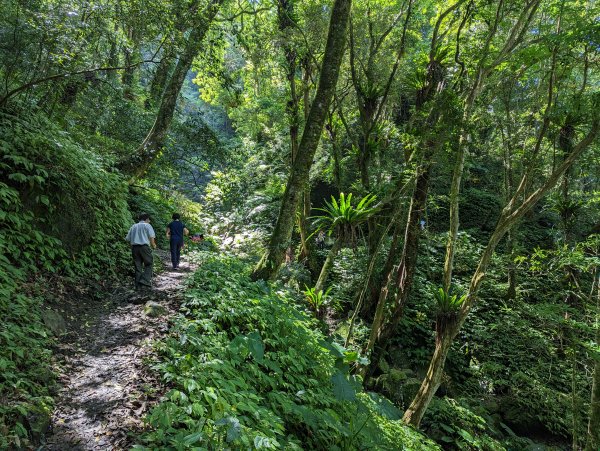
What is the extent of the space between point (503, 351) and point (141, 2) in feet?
40.0

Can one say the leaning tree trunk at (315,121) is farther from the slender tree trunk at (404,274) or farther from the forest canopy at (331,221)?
the slender tree trunk at (404,274)

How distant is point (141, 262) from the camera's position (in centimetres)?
677

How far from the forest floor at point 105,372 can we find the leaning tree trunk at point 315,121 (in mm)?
2062

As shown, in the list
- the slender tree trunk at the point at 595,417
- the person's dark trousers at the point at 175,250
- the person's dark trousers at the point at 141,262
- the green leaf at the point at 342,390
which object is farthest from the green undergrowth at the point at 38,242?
the slender tree trunk at the point at 595,417

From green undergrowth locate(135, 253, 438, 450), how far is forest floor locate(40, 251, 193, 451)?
0.99 ft

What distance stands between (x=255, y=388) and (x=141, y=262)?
4.33 meters

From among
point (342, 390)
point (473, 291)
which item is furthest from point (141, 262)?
point (473, 291)

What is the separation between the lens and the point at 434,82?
8.48m

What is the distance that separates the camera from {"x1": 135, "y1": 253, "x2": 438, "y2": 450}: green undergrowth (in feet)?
8.00

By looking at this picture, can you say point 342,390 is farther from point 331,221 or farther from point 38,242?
point 38,242

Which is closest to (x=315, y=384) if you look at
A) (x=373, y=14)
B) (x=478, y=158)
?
(x=373, y=14)

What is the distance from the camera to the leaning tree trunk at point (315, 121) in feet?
18.7

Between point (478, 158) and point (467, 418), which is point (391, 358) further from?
point (478, 158)

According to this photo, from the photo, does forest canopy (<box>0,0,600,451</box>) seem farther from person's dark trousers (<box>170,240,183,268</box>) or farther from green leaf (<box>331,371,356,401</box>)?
person's dark trousers (<box>170,240,183,268</box>)
